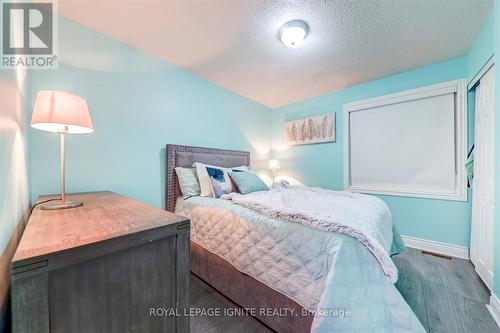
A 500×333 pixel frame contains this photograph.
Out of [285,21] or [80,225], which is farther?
[285,21]

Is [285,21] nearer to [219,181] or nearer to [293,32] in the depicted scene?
[293,32]

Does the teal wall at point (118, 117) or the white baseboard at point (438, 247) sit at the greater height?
the teal wall at point (118, 117)

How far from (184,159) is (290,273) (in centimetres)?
185

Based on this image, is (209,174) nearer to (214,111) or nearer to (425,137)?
(214,111)

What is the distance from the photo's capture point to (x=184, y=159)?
2.44 m

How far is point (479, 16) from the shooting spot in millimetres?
1674

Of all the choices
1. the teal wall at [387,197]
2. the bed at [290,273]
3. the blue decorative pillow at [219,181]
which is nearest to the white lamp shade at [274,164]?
the teal wall at [387,197]

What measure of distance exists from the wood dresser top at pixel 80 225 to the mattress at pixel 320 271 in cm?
66

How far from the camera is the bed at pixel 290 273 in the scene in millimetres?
905

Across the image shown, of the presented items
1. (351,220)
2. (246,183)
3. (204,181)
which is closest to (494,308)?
(351,220)

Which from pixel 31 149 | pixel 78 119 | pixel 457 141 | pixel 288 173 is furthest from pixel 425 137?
pixel 31 149

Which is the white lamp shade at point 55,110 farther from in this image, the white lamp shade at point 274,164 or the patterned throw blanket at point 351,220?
the white lamp shade at point 274,164

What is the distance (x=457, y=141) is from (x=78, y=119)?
3.70 metres

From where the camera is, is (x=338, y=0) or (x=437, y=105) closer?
(x=338, y=0)
